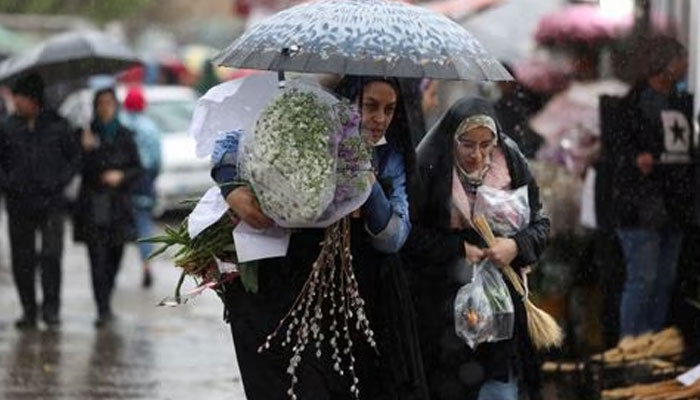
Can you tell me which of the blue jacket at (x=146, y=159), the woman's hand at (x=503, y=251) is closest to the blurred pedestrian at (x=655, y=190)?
the woman's hand at (x=503, y=251)

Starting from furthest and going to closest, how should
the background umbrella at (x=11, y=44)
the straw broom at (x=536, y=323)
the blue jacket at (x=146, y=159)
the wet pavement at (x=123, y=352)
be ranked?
the background umbrella at (x=11, y=44), the blue jacket at (x=146, y=159), the wet pavement at (x=123, y=352), the straw broom at (x=536, y=323)

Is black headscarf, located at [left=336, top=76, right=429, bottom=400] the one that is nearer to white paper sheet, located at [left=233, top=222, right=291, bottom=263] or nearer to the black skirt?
the black skirt

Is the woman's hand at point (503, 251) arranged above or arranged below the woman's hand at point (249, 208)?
below

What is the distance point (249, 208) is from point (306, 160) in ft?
0.97

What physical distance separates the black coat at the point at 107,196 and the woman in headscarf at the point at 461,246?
714 centimetres

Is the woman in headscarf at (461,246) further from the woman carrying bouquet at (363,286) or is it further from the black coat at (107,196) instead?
the black coat at (107,196)

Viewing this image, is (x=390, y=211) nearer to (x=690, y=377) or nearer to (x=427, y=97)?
(x=690, y=377)

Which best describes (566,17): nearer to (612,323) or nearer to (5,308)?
(612,323)

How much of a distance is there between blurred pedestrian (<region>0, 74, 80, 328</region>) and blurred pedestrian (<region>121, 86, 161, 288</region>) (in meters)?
0.95

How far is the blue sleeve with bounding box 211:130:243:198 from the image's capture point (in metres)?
6.05

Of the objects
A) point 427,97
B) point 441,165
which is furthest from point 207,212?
point 427,97

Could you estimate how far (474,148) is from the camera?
6.73 m

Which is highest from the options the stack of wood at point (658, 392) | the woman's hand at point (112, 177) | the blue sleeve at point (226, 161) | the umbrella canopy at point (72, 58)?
the blue sleeve at point (226, 161)

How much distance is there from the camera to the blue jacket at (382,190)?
602cm
